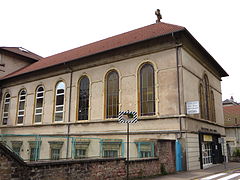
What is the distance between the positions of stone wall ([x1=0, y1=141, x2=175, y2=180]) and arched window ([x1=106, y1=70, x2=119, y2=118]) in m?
6.78

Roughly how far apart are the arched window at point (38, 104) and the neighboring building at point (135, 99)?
11cm

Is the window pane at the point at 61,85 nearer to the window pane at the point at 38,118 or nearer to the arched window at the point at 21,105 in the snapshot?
the window pane at the point at 38,118

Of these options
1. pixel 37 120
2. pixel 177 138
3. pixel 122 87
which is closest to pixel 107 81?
pixel 122 87

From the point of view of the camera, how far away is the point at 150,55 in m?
19.2

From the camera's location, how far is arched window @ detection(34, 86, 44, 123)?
26.1 m

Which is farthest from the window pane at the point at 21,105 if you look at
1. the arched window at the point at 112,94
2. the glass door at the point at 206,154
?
the glass door at the point at 206,154

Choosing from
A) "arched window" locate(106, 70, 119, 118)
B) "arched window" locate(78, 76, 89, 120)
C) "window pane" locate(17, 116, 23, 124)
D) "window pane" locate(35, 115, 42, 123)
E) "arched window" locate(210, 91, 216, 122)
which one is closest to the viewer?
"arched window" locate(106, 70, 119, 118)

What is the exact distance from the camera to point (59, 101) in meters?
24.6

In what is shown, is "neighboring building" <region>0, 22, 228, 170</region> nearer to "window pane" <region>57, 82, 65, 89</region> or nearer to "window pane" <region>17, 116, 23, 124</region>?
"window pane" <region>57, 82, 65, 89</region>

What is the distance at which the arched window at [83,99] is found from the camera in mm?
22328

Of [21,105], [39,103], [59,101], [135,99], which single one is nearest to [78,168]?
[135,99]

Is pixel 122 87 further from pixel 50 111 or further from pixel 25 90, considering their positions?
pixel 25 90

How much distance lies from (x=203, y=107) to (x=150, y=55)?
690 centimetres

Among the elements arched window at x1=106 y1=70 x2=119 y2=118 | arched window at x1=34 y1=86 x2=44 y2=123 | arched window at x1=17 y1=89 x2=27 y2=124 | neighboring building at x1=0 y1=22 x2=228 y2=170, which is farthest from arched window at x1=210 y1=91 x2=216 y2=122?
arched window at x1=17 y1=89 x2=27 y2=124
